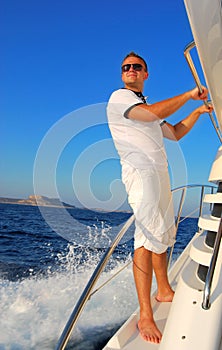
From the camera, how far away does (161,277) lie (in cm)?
169

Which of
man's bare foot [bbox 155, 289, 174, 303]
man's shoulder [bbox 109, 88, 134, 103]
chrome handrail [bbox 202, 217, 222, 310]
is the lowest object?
man's bare foot [bbox 155, 289, 174, 303]

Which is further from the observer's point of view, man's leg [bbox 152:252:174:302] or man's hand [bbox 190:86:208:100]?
man's leg [bbox 152:252:174:302]

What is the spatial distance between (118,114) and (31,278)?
4.73 meters

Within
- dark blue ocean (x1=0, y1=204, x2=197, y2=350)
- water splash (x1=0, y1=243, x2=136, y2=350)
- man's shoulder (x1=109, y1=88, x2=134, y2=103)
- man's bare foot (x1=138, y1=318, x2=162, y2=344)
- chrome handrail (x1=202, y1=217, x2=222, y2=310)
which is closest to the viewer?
chrome handrail (x1=202, y1=217, x2=222, y2=310)

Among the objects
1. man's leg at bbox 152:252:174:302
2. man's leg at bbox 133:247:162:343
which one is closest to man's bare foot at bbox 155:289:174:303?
man's leg at bbox 152:252:174:302

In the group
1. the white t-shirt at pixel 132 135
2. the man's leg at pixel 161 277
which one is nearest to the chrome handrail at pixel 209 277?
the white t-shirt at pixel 132 135

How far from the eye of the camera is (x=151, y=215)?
1.48m

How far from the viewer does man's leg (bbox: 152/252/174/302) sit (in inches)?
65.9

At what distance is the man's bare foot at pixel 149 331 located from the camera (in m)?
1.33

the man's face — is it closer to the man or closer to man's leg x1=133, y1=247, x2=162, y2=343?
Result: the man

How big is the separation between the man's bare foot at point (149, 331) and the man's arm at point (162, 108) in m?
0.89

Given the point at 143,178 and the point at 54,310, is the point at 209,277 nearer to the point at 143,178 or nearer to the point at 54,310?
the point at 143,178

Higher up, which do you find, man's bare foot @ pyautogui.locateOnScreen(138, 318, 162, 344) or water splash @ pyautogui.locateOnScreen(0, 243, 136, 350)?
man's bare foot @ pyautogui.locateOnScreen(138, 318, 162, 344)

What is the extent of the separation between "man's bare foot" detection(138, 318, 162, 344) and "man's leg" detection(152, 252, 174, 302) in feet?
1.00
